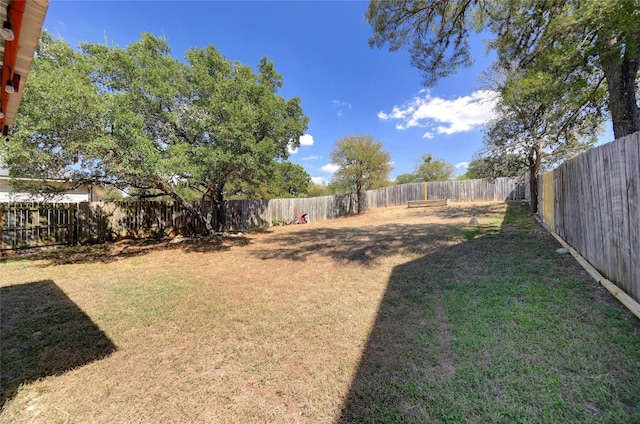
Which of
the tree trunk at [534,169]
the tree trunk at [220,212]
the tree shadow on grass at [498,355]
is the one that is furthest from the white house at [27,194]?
the tree trunk at [534,169]

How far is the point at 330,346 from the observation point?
2451 millimetres

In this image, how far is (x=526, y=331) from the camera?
242cm

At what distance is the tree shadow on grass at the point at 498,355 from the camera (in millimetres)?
1627

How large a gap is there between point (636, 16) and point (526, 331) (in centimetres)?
442

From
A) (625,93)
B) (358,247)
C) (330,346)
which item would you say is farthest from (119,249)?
(625,93)

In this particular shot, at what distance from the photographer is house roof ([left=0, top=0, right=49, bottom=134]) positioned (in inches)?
58.5

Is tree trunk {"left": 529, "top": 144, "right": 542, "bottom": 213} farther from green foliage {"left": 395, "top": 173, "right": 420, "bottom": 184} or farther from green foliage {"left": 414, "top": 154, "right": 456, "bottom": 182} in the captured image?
green foliage {"left": 395, "top": 173, "right": 420, "bottom": 184}

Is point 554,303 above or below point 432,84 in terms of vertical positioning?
below

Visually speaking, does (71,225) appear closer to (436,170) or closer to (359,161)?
(359,161)

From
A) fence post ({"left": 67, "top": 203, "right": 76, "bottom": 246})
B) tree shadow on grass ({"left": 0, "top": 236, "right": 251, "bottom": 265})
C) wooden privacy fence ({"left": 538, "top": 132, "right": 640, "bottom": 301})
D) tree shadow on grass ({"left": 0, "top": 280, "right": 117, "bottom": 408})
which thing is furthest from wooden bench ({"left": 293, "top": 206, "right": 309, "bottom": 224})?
wooden privacy fence ({"left": 538, "top": 132, "right": 640, "bottom": 301})

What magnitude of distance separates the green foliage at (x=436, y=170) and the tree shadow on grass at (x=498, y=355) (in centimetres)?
3600

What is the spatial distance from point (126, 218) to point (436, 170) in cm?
3769

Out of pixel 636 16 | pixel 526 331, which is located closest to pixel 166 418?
pixel 526 331

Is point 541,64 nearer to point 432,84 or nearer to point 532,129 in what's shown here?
point 432,84
